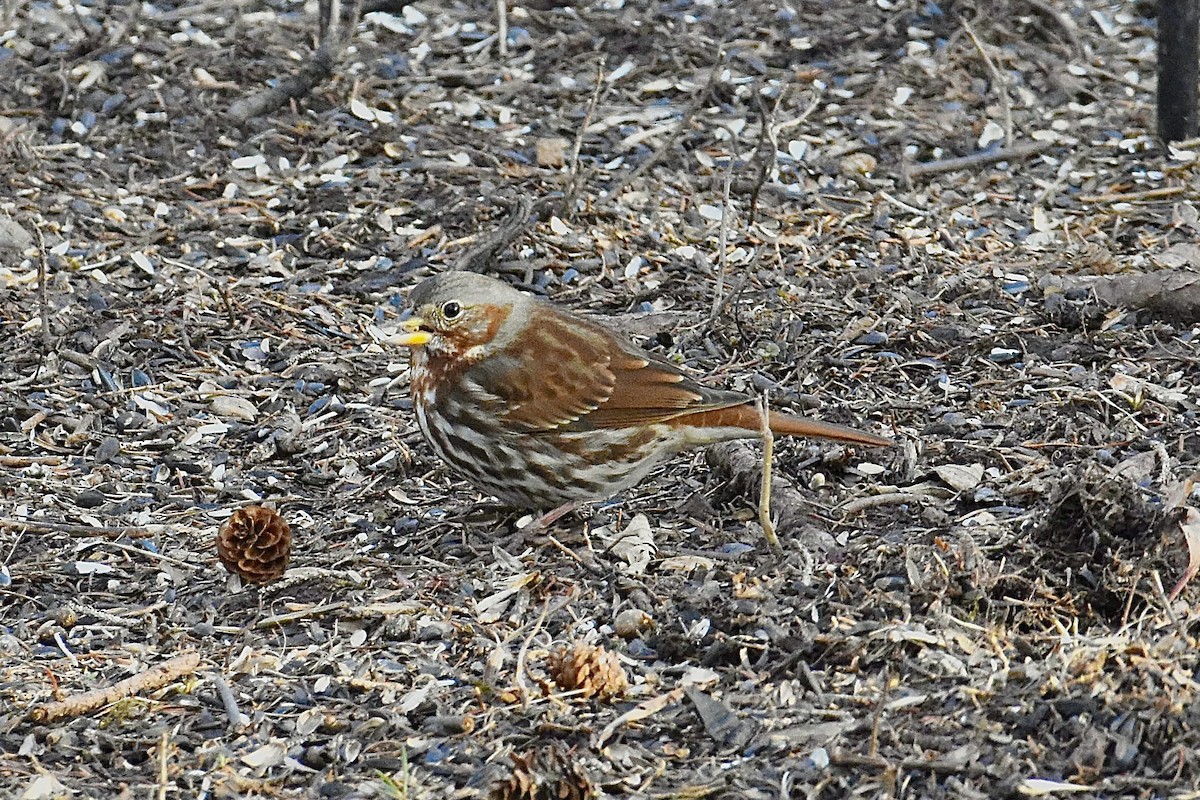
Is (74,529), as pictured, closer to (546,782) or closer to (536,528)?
(536,528)

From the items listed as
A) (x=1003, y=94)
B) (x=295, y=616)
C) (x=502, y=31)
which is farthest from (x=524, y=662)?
(x=502, y=31)

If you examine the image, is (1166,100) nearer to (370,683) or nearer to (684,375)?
(684,375)

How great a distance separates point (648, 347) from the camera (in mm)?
6145

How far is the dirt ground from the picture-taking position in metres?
3.81

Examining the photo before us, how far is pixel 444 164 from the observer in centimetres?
730

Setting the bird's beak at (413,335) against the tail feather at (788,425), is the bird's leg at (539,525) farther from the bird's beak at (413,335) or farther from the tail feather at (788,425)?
the bird's beak at (413,335)

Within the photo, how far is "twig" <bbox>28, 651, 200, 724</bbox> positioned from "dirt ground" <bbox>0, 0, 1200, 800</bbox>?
0.13 ft

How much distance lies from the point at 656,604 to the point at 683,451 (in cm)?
94

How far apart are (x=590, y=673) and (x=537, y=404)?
130 cm

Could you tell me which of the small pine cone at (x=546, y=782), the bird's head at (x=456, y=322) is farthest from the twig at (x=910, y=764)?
the bird's head at (x=456, y=322)

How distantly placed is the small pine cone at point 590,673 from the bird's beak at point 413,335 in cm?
142

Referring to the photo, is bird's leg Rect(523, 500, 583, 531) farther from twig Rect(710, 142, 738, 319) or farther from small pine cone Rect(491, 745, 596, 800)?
small pine cone Rect(491, 745, 596, 800)

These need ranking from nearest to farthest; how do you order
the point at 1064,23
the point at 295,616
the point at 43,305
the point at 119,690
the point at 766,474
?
1. the point at 119,690
2. the point at 766,474
3. the point at 295,616
4. the point at 43,305
5. the point at 1064,23

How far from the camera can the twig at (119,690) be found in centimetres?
399
